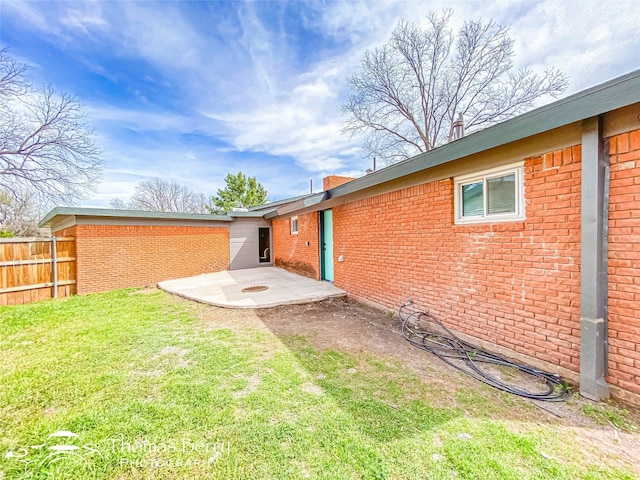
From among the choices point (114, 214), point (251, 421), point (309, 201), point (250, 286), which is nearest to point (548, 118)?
point (251, 421)

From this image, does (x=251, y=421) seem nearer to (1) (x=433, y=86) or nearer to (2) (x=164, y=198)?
(1) (x=433, y=86)

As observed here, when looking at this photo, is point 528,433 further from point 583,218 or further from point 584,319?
point 583,218

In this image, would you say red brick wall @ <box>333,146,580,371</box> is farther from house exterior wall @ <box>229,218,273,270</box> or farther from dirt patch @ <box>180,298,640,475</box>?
house exterior wall @ <box>229,218,273,270</box>

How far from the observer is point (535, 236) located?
2879 millimetres

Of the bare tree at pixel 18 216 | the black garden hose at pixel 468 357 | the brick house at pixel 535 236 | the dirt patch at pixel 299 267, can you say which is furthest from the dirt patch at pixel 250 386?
the bare tree at pixel 18 216

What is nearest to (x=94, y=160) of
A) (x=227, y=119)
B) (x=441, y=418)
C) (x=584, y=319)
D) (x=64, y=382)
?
(x=227, y=119)

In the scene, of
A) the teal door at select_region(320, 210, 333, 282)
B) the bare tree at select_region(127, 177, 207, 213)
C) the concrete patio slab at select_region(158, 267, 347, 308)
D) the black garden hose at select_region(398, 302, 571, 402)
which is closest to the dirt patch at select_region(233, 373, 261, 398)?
the black garden hose at select_region(398, 302, 571, 402)

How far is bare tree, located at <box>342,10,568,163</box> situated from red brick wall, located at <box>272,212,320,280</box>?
8.50m

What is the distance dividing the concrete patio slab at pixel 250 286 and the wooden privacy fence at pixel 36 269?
8.40 feet

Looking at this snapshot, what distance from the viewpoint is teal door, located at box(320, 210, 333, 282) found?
310 inches

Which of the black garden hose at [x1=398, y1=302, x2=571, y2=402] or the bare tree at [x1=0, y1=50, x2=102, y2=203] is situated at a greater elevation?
the bare tree at [x1=0, y1=50, x2=102, y2=203]

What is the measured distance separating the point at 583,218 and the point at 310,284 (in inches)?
244

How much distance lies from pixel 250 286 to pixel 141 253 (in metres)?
4.55

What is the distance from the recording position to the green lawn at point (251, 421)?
169 cm
